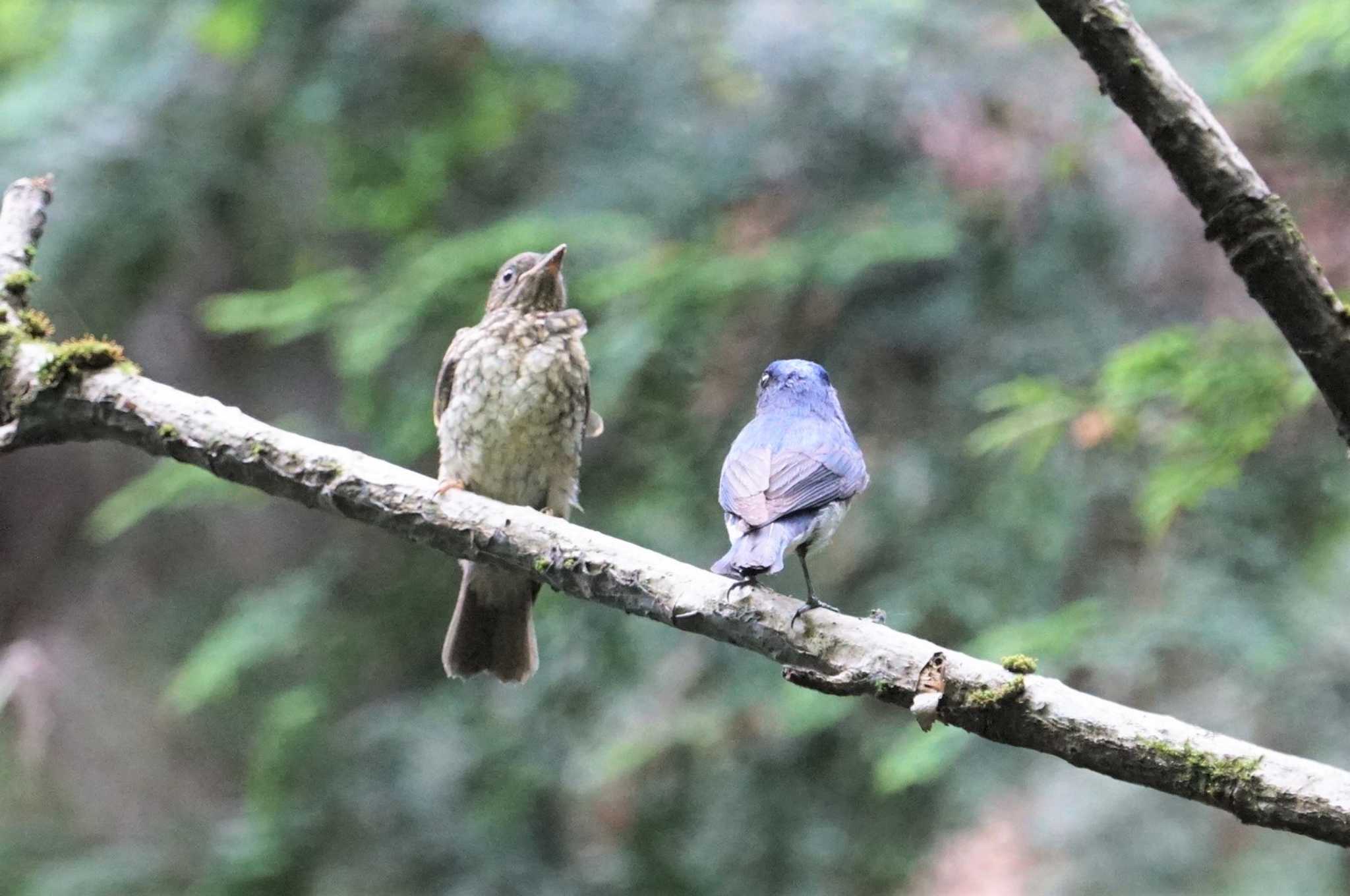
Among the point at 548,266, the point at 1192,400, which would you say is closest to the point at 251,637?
the point at 548,266

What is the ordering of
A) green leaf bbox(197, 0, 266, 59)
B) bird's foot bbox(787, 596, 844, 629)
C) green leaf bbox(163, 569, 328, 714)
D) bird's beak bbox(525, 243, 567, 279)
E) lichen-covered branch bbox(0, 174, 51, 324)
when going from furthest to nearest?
green leaf bbox(197, 0, 266, 59)
green leaf bbox(163, 569, 328, 714)
bird's beak bbox(525, 243, 567, 279)
lichen-covered branch bbox(0, 174, 51, 324)
bird's foot bbox(787, 596, 844, 629)

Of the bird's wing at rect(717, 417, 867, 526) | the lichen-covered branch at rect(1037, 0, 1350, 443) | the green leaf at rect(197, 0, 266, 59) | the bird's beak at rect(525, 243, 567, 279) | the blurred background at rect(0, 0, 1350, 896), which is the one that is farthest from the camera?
the green leaf at rect(197, 0, 266, 59)

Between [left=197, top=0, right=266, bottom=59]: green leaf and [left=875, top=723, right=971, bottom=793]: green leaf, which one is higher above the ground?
[left=197, top=0, right=266, bottom=59]: green leaf

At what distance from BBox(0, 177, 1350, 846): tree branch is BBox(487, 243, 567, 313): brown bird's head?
1242mm

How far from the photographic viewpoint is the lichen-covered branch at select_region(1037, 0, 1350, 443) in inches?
84.3

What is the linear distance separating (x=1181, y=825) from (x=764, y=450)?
4367 millimetres

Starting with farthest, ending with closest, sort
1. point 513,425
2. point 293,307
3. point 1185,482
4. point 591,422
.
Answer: point 293,307, point 591,422, point 513,425, point 1185,482

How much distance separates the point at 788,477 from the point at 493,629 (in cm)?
139

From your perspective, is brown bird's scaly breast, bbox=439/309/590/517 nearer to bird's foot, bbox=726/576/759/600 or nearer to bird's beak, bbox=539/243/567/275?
bird's beak, bbox=539/243/567/275

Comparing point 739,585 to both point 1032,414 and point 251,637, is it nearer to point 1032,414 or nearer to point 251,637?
point 1032,414

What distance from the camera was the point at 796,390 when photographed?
2709mm

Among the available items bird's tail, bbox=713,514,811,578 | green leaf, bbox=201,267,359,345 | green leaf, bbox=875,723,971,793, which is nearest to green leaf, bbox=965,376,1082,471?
green leaf, bbox=875,723,971,793

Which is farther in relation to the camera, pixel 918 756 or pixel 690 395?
pixel 690 395

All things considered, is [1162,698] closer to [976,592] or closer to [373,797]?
[976,592]
